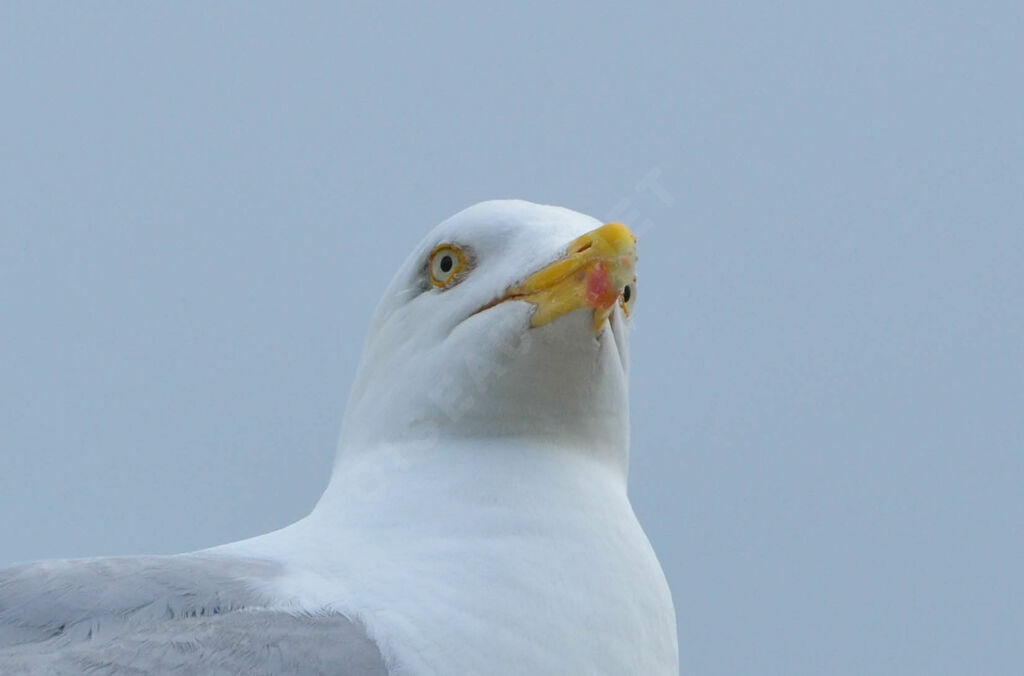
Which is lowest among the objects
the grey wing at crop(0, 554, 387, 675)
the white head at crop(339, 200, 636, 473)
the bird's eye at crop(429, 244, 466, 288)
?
the grey wing at crop(0, 554, 387, 675)

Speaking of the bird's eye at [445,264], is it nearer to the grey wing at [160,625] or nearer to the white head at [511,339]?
the white head at [511,339]

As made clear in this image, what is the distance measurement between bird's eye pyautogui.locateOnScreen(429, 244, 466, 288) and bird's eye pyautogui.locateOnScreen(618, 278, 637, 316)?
1.10ft

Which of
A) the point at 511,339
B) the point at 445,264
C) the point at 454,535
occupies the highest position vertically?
the point at 445,264

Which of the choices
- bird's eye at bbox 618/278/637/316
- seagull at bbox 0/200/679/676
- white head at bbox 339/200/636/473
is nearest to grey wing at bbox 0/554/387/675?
seagull at bbox 0/200/679/676

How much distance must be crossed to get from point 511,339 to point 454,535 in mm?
436

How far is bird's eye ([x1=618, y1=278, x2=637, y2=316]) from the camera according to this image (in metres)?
3.46

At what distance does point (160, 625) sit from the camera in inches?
109

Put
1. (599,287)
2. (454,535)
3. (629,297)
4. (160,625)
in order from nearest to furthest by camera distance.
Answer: (160,625), (454,535), (599,287), (629,297)

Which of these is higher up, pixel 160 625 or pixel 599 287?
pixel 599 287

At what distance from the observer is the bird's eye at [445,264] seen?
11.5 feet

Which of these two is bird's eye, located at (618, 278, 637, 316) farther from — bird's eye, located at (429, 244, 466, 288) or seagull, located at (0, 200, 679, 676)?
bird's eye, located at (429, 244, 466, 288)

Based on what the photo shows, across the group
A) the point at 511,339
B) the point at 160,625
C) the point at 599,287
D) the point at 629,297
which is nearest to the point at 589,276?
the point at 599,287

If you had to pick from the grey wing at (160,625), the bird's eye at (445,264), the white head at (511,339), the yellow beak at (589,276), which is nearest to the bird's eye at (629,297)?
the white head at (511,339)

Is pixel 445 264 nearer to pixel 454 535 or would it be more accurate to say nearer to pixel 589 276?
pixel 589 276
